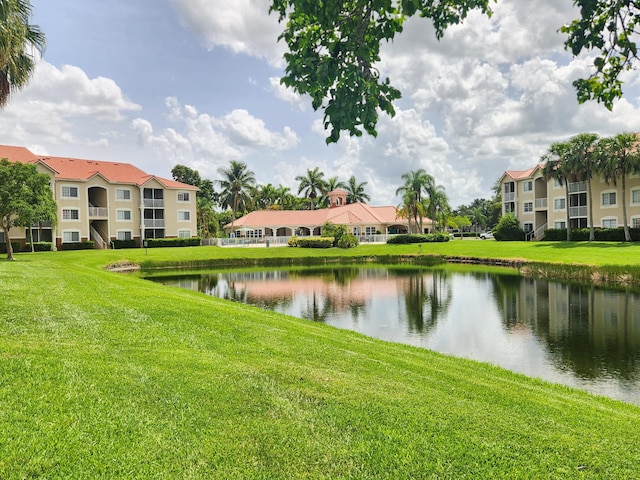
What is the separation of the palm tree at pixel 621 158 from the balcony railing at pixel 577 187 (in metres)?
6.52

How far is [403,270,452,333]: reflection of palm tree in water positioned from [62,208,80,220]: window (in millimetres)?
40717

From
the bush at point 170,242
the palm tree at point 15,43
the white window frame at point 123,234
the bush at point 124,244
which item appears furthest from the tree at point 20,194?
the white window frame at point 123,234

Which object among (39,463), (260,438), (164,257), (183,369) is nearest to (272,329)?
(183,369)

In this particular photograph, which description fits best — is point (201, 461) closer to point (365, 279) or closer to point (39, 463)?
point (39, 463)

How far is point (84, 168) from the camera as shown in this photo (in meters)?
57.8

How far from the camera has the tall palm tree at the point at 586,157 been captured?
4900 cm

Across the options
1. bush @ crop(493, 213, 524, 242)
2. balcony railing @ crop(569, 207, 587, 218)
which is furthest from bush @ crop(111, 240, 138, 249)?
balcony railing @ crop(569, 207, 587, 218)

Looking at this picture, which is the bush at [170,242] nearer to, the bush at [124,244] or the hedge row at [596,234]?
the bush at [124,244]

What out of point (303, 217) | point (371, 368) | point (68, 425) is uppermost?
point (303, 217)

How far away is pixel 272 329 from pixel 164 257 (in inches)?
1466

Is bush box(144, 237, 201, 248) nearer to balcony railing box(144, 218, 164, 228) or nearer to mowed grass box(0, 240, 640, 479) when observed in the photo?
balcony railing box(144, 218, 164, 228)

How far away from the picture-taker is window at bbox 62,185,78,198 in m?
54.1

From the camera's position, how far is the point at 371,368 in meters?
8.20

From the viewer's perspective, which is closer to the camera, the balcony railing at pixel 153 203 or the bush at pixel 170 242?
the bush at pixel 170 242
